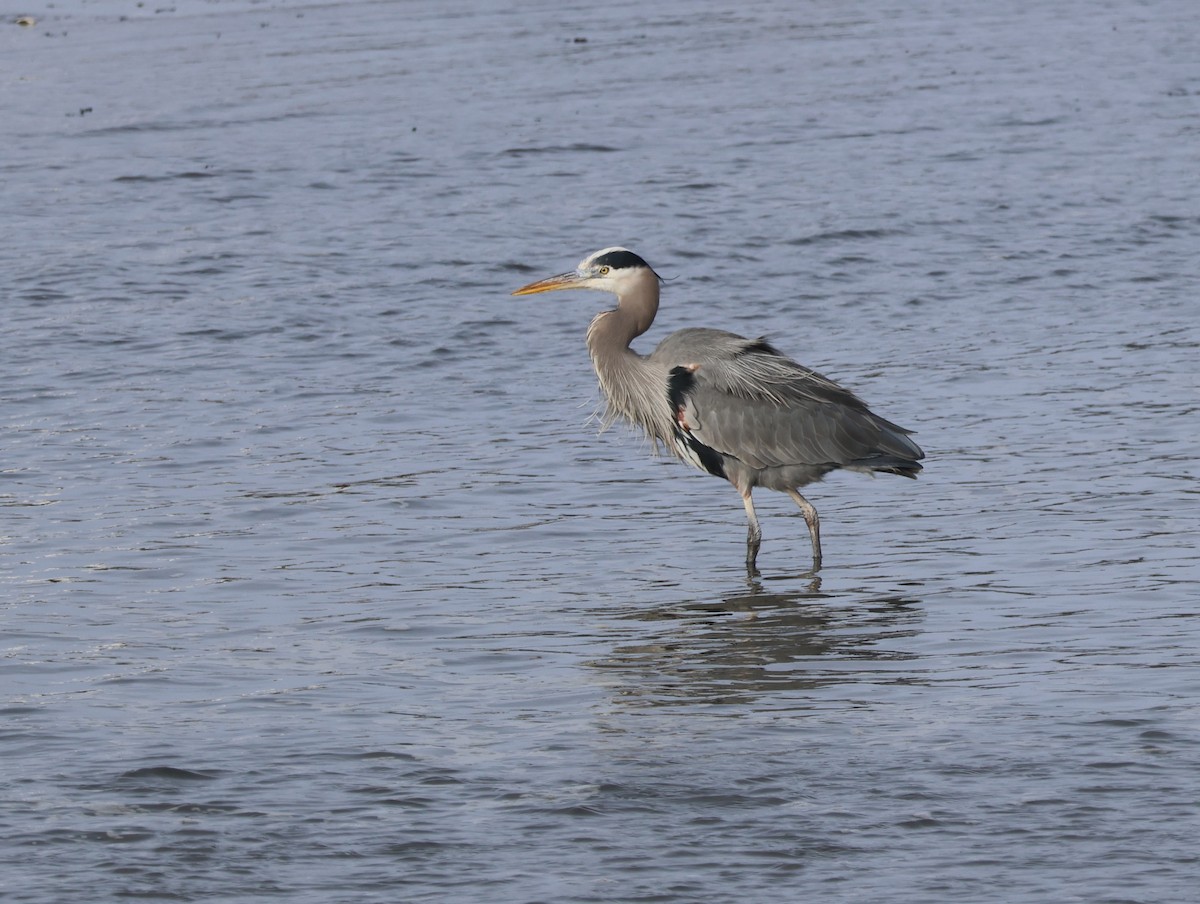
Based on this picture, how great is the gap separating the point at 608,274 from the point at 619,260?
0.38ft

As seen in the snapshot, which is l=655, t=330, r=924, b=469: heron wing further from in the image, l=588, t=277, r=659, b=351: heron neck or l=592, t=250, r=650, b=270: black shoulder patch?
l=592, t=250, r=650, b=270: black shoulder patch

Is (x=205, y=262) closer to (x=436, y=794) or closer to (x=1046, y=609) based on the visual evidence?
(x=1046, y=609)

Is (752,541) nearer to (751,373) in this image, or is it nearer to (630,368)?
(751,373)

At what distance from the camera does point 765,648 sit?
8.99 meters

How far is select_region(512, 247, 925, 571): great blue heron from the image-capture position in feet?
36.1

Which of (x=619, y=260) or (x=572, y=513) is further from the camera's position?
(x=619, y=260)

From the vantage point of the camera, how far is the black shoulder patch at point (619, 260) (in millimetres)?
11547

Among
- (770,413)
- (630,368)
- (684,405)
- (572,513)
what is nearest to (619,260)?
(630,368)

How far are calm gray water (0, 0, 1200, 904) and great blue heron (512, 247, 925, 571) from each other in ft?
1.24

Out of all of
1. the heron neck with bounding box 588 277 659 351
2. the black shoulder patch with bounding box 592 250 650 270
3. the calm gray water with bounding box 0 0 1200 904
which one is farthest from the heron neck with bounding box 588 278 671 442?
the calm gray water with bounding box 0 0 1200 904

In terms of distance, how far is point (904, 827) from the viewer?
6645mm

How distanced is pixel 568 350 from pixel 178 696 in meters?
7.81

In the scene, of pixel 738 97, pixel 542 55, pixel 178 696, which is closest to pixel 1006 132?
pixel 738 97

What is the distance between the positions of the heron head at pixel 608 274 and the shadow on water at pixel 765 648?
7.43ft
